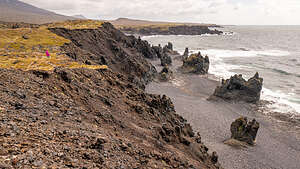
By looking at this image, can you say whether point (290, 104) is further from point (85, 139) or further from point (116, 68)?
point (85, 139)

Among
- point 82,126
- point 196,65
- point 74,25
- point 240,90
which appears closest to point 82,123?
point 82,126

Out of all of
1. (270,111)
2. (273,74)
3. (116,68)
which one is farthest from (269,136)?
(273,74)

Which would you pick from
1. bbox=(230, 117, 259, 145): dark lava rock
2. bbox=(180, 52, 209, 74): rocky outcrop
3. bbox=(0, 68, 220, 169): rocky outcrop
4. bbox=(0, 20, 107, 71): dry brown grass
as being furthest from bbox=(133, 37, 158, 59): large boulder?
bbox=(0, 68, 220, 169): rocky outcrop

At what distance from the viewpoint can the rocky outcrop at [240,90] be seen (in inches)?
2000

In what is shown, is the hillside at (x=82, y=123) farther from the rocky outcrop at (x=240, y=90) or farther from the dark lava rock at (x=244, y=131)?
the rocky outcrop at (x=240, y=90)

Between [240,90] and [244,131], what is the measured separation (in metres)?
22.8

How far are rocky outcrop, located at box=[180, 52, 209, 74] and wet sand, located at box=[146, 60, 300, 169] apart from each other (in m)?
17.8

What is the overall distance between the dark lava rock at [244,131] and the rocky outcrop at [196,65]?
4524 centimetres

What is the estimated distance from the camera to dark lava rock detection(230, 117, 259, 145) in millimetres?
32281

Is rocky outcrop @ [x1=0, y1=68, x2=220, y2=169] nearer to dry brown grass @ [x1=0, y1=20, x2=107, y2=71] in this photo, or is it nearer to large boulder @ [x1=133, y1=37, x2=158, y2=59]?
dry brown grass @ [x1=0, y1=20, x2=107, y2=71]

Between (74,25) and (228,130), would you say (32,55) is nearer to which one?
(228,130)

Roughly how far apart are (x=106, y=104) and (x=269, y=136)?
3147cm

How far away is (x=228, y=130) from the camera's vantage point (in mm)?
36406

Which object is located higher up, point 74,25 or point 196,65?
point 74,25
